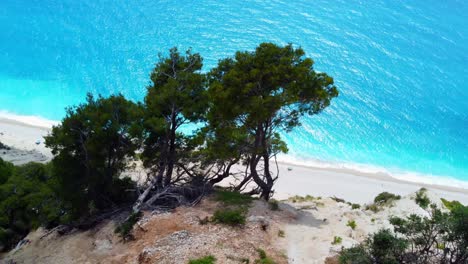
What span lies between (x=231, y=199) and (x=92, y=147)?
8.11m

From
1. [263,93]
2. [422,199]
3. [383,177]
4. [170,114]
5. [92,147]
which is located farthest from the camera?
[383,177]

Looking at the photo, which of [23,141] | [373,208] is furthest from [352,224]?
[23,141]

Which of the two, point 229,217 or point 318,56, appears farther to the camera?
point 318,56

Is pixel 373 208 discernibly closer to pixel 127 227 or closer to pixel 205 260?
pixel 205 260

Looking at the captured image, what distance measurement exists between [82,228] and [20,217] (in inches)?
241

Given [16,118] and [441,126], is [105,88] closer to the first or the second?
[16,118]

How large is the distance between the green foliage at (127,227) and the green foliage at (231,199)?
457 cm

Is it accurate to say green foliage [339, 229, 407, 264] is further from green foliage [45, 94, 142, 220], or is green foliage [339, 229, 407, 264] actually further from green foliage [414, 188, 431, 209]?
green foliage [45, 94, 142, 220]

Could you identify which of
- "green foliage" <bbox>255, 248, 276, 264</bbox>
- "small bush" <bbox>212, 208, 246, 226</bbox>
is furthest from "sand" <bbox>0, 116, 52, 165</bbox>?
"green foliage" <bbox>255, 248, 276, 264</bbox>

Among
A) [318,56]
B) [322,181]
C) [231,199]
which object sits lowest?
[231,199]

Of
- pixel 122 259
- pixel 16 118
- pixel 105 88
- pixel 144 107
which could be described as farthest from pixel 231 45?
pixel 122 259

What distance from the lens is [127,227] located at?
21156 mm

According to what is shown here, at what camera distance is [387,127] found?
5238 centimetres

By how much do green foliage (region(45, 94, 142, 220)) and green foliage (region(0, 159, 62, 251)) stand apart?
147 cm
